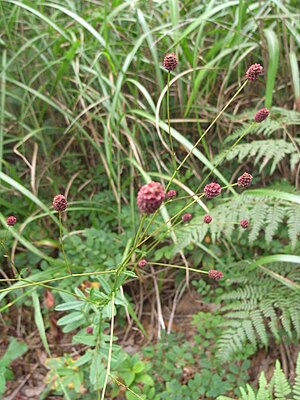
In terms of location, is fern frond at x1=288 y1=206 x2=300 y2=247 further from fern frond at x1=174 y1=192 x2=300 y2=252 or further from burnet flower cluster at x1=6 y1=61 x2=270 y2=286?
burnet flower cluster at x1=6 y1=61 x2=270 y2=286

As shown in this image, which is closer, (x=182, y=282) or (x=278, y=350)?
(x=278, y=350)

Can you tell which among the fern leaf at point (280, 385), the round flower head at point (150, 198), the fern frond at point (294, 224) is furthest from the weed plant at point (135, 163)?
the round flower head at point (150, 198)

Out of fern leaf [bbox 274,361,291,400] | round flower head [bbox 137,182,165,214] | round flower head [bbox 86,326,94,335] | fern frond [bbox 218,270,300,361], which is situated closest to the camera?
round flower head [bbox 137,182,165,214]

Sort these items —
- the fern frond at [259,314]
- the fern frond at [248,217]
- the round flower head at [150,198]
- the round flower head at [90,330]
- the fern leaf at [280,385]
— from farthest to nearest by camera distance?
the fern frond at [248,217], the fern frond at [259,314], the round flower head at [90,330], the fern leaf at [280,385], the round flower head at [150,198]

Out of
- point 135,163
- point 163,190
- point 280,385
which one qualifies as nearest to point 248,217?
point 135,163

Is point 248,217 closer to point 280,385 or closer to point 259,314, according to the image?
point 259,314

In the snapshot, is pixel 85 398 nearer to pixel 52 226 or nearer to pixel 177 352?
pixel 177 352

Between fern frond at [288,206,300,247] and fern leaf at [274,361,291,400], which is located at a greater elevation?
fern frond at [288,206,300,247]

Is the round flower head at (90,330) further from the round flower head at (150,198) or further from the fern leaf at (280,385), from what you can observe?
the round flower head at (150,198)

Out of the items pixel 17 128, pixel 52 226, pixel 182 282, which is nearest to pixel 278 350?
pixel 182 282

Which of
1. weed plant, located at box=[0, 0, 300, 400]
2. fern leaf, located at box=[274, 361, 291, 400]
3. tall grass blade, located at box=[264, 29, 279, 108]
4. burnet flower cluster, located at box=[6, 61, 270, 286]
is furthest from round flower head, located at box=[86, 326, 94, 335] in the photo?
tall grass blade, located at box=[264, 29, 279, 108]

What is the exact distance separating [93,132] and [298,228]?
91 cm

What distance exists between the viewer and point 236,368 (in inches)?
58.2

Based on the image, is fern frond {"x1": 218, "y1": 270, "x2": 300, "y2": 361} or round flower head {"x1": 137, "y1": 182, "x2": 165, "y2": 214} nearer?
round flower head {"x1": 137, "y1": 182, "x2": 165, "y2": 214}
